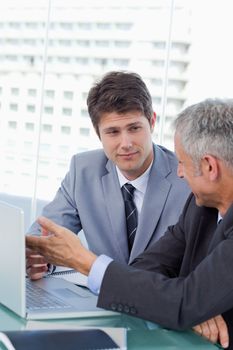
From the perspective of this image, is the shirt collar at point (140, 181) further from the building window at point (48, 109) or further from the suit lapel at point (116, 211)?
the building window at point (48, 109)

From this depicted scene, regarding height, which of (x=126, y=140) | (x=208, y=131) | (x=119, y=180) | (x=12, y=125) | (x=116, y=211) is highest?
(x=208, y=131)

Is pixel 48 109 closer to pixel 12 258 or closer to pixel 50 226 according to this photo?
pixel 50 226

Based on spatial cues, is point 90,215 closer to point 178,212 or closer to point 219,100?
point 178,212

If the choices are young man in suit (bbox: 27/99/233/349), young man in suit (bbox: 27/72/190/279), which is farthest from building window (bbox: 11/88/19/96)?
young man in suit (bbox: 27/99/233/349)

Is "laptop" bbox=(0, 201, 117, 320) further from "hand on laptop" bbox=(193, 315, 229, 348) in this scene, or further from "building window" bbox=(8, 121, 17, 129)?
"building window" bbox=(8, 121, 17, 129)

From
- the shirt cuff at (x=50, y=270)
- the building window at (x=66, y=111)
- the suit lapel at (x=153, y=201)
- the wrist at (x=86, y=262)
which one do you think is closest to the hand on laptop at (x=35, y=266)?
the shirt cuff at (x=50, y=270)

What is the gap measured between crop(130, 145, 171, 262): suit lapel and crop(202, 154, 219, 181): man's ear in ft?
2.65

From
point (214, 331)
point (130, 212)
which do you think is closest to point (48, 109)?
point (130, 212)

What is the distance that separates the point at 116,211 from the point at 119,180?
0.46 feet

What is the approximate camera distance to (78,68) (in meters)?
5.09

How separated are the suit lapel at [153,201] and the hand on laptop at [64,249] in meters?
0.71

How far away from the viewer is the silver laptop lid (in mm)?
1560

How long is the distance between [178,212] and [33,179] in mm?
2650

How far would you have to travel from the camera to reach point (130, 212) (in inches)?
101
